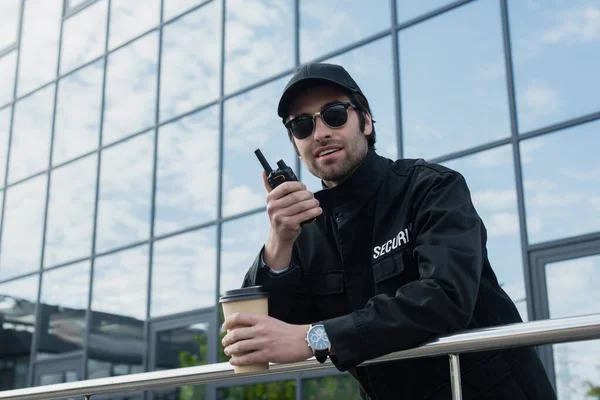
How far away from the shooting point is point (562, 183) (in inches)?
267

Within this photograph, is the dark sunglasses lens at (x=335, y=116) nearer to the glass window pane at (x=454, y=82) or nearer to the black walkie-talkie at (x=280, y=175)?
the black walkie-talkie at (x=280, y=175)

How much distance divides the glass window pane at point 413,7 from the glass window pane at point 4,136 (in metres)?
8.21

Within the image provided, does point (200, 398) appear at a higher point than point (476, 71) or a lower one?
lower

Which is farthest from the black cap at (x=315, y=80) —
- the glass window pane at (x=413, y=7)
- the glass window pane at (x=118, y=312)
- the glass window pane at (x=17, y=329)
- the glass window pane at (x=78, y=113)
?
the glass window pane at (x=17, y=329)

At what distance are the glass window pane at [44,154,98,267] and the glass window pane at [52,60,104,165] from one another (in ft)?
0.85

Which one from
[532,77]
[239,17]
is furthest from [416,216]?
[239,17]

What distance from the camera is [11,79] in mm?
13953

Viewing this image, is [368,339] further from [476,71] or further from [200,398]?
[200,398]

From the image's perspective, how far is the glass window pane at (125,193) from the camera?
10805mm

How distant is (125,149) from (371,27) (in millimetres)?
4488

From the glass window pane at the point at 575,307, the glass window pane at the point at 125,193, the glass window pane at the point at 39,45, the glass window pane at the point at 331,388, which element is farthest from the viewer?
the glass window pane at the point at 39,45

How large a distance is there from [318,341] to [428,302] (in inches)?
11.0

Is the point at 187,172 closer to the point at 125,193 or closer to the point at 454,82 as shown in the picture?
the point at 125,193

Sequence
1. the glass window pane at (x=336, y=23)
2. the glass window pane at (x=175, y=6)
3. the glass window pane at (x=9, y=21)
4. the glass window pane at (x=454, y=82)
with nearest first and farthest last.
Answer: the glass window pane at (x=454, y=82) < the glass window pane at (x=336, y=23) < the glass window pane at (x=175, y=6) < the glass window pane at (x=9, y=21)
